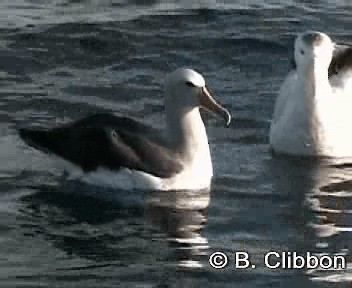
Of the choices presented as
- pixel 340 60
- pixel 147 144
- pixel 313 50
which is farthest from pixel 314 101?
pixel 147 144

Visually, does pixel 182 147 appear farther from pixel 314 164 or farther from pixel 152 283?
pixel 152 283

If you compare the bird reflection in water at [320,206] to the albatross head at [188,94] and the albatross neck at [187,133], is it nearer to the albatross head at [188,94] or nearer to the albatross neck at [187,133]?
the albatross neck at [187,133]

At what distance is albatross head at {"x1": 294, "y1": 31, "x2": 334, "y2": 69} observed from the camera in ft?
49.8

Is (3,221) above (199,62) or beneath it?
beneath

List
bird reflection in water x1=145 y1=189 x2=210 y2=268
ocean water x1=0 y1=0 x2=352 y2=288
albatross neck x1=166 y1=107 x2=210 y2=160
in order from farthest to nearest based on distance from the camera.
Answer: albatross neck x1=166 y1=107 x2=210 y2=160
bird reflection in water x1=145 y1=189 x2=210 y2=268
ocean water x1=0 y1=0 x2=352 y2=288

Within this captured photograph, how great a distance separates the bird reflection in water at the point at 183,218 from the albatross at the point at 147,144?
0.10m

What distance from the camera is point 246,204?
45.4 ft

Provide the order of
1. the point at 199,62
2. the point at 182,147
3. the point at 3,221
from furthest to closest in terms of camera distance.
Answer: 1. the point at 199,62
2. the point at 182,147
3. the point at 3,221

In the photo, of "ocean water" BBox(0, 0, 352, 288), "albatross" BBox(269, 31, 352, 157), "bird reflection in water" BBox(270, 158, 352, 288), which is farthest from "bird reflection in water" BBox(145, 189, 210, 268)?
"albatross" BBox(269, 31, 352, 157)

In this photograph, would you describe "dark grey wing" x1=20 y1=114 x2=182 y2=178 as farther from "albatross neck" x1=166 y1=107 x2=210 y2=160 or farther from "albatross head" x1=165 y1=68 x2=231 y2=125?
"albatross head" x1=165 y1=68 x2=231 y2=125

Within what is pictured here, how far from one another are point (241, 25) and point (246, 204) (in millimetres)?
5491

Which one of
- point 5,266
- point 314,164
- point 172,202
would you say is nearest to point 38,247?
point 5,266

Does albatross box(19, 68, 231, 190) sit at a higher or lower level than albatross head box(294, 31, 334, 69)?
lower

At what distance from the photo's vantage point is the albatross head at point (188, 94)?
47.0ft
